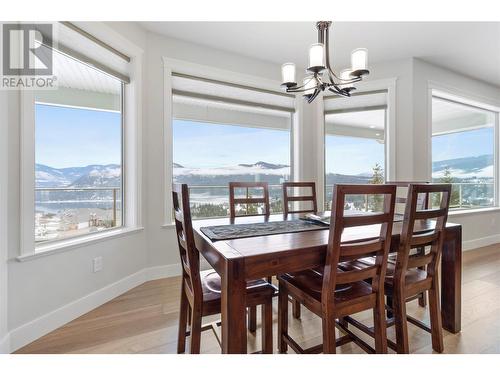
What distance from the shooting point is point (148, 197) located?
9.62 feet

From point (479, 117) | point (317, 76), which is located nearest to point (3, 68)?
point (317, 76)

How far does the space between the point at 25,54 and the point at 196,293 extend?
2016mm

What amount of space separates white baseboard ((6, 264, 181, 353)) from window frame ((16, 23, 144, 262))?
0.47 meters

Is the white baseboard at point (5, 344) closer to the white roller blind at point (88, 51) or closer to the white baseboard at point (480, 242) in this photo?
the white roller blind at point (88, 51)

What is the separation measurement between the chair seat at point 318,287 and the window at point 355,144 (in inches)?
97.0

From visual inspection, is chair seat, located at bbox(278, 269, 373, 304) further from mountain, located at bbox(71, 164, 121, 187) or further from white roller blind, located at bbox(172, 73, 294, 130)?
white roller blind, located at bbox(172, 73, 294, 130)

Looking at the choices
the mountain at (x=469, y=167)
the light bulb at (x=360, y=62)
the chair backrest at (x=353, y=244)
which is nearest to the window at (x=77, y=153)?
the chair backrest at (x=353, y=244)

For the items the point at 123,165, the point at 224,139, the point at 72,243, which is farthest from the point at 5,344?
the point at 224,139

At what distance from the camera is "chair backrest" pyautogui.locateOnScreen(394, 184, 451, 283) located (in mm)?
1499

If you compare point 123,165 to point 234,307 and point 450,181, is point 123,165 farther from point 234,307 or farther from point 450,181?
point 450,181

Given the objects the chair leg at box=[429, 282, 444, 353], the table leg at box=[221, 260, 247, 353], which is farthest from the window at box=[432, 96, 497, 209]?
the table leg at box=[221, 260, 247, 353]

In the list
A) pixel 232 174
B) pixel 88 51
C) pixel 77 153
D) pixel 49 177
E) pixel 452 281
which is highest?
pixel 88 51
